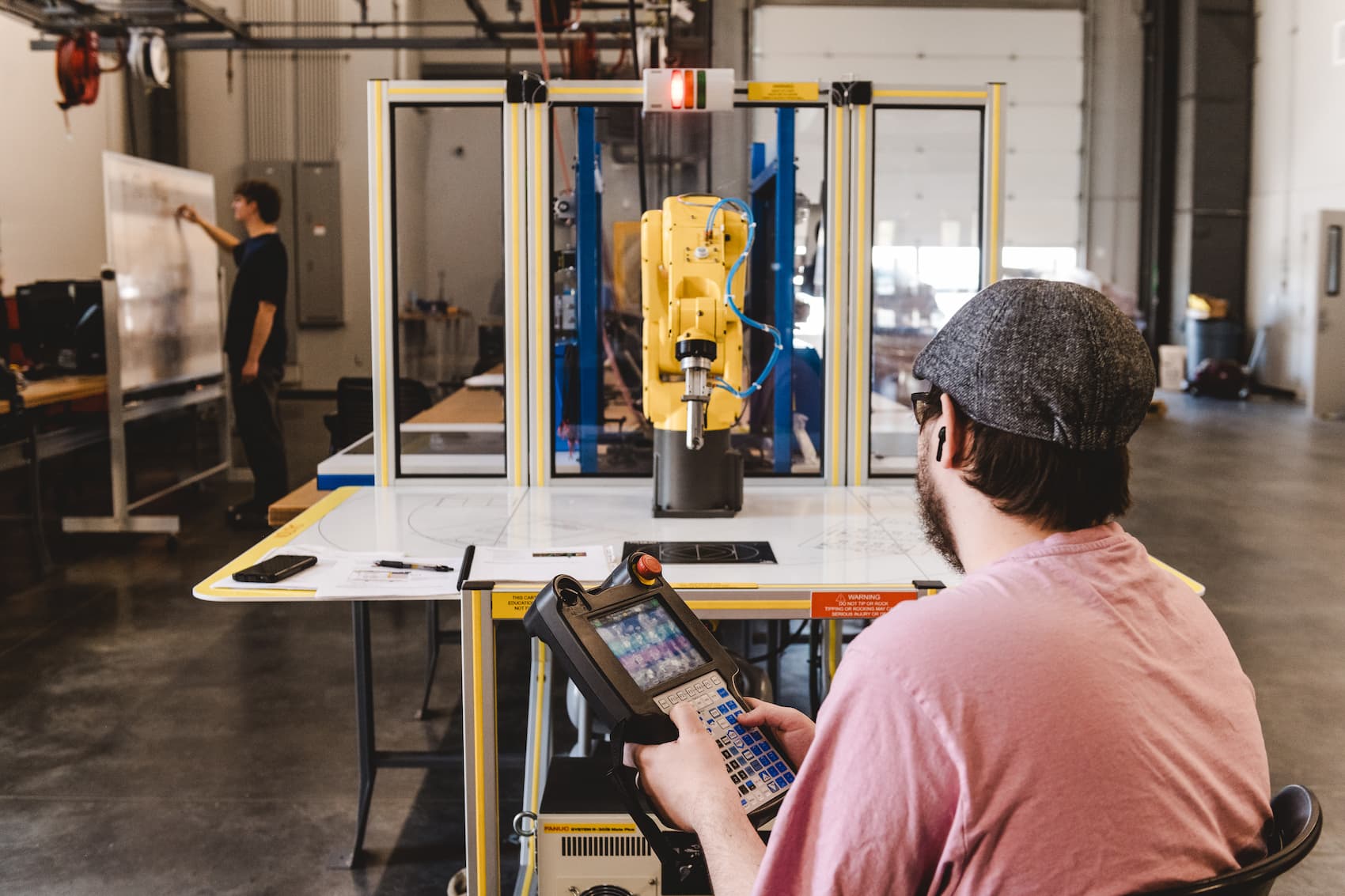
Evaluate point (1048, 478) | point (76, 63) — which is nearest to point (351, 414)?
point (76, 63)

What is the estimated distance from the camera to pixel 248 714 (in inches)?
133

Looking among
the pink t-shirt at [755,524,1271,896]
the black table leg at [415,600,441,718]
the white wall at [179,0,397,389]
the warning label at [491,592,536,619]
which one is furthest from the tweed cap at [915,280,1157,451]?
the white wall at [179,0,397,389]

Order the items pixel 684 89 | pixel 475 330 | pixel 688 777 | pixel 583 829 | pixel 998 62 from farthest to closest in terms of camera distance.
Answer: pixel 998 62
pixel 475 330
pixel 684 89
pixel 583 829
pixel 688 777

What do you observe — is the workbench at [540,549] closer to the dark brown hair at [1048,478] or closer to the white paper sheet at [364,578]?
the white paper sheet at [364,578]

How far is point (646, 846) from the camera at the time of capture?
5.83ft

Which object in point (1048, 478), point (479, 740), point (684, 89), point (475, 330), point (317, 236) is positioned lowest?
point (479, 740)

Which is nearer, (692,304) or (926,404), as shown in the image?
(926,404)

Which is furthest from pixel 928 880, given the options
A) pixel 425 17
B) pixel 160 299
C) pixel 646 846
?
pixel 425 17

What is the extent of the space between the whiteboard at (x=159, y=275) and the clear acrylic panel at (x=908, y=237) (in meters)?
3.78

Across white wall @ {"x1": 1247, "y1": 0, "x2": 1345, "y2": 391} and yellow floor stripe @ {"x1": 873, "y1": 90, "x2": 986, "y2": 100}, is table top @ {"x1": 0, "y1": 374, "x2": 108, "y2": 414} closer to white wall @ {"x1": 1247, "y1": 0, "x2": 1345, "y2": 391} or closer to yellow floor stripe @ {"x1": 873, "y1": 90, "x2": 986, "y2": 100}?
yellow floor stripe @ {"x1": 873, "y1": 90, "x2": 986, "y2": 100}

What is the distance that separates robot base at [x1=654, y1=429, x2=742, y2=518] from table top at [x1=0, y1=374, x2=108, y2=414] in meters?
3.26

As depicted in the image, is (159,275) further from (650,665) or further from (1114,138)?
(1114,138)

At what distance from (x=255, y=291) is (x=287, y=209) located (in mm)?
5440

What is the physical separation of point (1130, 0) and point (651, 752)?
12.1m
